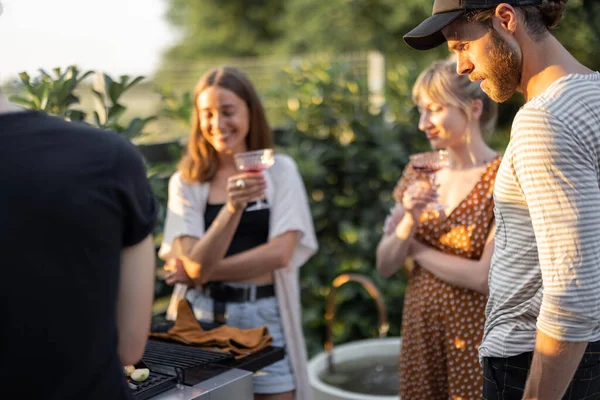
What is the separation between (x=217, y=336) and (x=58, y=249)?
117 cm

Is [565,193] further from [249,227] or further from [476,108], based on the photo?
[249,227]

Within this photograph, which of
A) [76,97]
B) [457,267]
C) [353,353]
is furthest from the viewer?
[353,353]

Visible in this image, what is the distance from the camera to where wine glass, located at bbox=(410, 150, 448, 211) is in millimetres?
2615

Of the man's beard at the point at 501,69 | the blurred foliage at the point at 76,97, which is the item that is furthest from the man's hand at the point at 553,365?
the blurred foliage at the point at 76,97

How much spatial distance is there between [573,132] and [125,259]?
100cm

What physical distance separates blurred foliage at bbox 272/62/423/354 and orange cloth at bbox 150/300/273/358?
251 cm

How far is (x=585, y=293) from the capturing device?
4.91 feet

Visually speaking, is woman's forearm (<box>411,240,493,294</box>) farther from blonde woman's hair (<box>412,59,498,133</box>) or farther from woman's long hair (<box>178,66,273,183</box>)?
woman's long hair (<box>178,66,273,183</box>)

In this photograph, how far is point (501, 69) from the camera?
169 centimetres

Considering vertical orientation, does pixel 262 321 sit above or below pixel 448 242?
below

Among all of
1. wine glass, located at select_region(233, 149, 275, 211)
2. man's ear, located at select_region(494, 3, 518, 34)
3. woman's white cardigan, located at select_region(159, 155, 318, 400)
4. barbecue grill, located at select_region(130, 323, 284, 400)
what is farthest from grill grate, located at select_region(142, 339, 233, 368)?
man's ear, located at select_region(494, 3, 518, 34)

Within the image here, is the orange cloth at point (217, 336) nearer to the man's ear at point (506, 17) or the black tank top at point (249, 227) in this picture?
the black tank top at point (249, 227)

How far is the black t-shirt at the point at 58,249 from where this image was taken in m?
1.23

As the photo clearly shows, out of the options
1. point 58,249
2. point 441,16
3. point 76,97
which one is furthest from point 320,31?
point 58,249
